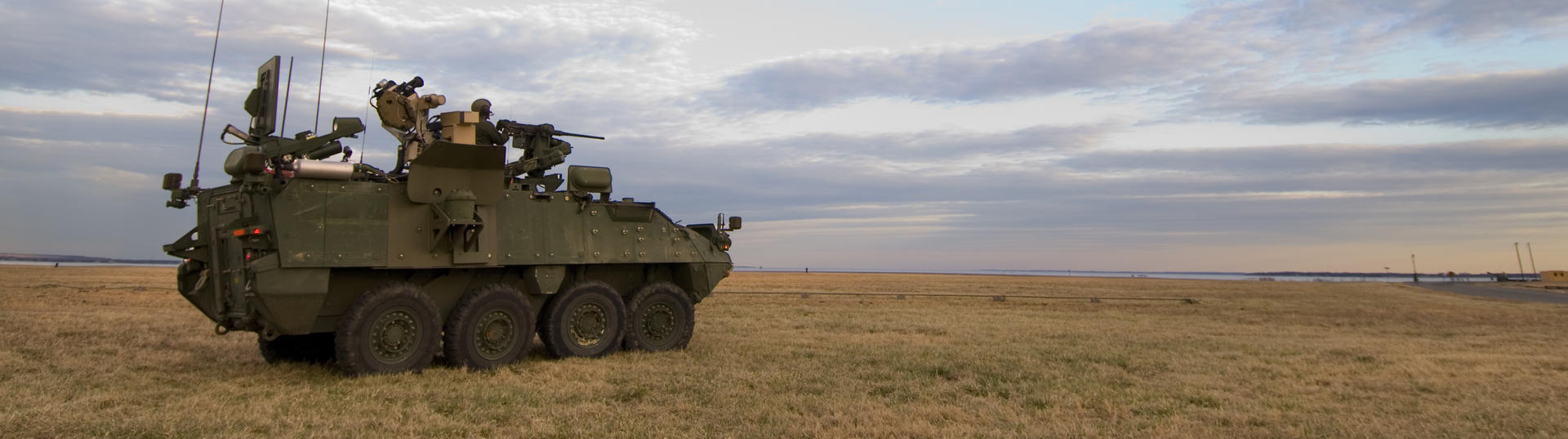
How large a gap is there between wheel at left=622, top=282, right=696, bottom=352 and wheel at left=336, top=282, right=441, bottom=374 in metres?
2.55

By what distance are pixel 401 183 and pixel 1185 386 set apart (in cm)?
799

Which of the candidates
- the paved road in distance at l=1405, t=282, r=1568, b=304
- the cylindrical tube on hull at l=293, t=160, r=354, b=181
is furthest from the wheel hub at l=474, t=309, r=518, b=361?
the paved road in distance at l=1405, t=282, r=1568, b=304

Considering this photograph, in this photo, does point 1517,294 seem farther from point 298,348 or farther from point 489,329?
point 298,348

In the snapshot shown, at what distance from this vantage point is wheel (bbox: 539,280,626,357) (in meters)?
10.8

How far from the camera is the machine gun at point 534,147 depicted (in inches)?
461

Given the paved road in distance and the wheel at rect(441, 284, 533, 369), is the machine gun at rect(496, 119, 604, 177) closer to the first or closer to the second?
the wheel at rect(441, 284, 533, 369)

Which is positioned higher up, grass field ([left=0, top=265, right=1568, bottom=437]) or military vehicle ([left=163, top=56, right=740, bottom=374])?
military vehicle ([left=163, top=56, right=740, bottom=374])

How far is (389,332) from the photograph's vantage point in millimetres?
9219

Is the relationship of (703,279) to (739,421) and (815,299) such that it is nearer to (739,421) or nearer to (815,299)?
(739,421)

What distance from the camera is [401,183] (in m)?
9.47

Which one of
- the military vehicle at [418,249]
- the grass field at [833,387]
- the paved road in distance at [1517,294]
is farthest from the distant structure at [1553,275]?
the military vehicle at [418,249]

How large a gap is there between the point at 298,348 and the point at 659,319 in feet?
13.5

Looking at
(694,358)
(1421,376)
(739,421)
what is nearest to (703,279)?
(694,358)

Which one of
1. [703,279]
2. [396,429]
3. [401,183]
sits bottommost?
[396,429]
